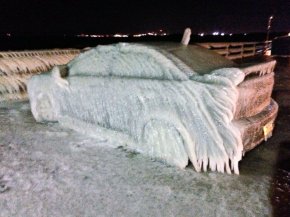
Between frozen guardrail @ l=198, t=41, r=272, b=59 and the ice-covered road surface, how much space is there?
769 cm

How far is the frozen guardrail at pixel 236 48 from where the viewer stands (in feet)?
39.4

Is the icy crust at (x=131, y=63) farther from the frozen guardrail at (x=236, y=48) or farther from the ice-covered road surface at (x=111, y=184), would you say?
the frozen guardrail at (x=236, y=48)

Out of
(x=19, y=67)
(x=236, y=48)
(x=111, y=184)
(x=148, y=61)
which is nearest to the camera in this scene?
(x=111, y=184)

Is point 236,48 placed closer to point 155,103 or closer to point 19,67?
point 19,67

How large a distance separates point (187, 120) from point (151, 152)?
770 mm

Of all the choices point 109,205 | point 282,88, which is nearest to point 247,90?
point 109,205

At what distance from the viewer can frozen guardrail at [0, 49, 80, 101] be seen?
812cm

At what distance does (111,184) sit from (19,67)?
19.7ft

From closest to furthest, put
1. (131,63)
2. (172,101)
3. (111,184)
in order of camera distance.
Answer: (111,184), (172,101), (131,63)

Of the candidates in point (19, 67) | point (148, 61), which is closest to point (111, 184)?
point (148, 61)

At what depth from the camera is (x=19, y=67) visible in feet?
27.8

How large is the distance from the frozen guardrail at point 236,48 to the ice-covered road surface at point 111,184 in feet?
25.2

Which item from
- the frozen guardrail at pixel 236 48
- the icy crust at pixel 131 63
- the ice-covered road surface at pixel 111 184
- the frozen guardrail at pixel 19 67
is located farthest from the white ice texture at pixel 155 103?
the frozen guardrail at pixel 236 48

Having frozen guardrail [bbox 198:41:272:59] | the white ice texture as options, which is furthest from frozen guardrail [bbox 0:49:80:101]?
frozen guardrail [bbox 198:41:272:59]
